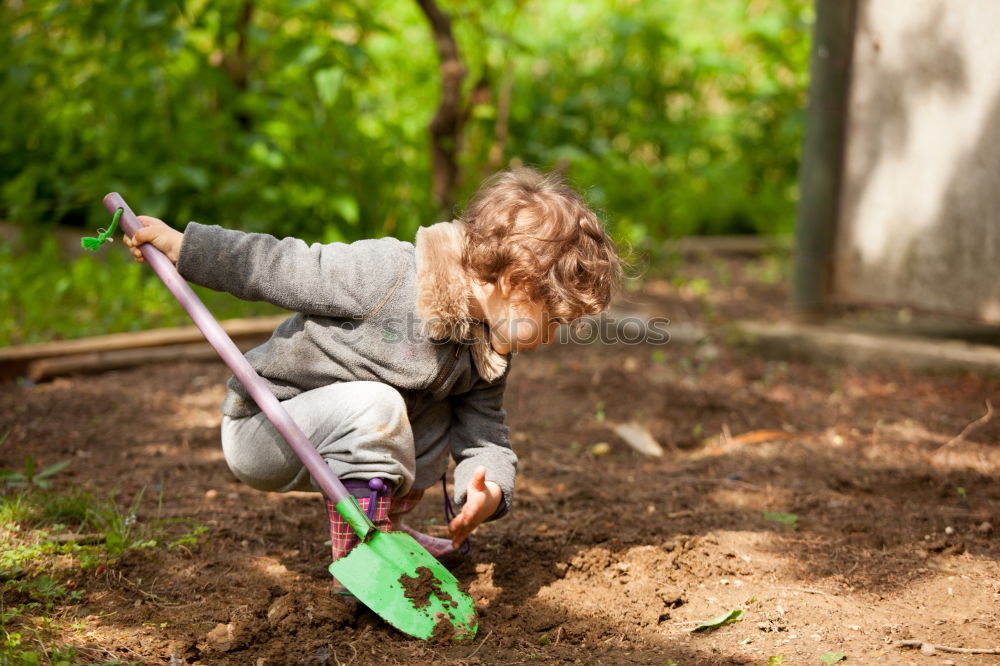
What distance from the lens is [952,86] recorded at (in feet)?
11.1

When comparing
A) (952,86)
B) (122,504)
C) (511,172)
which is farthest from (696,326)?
(122,504)

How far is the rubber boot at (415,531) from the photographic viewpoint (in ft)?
6.91

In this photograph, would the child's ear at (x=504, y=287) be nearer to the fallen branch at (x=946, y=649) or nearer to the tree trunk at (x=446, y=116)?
the fallen branch at (x=946, y=649)

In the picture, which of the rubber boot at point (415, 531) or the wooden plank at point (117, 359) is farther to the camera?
the wooden plank at point (117, 359)

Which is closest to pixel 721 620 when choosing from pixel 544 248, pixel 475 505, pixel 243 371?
pixel 475 505

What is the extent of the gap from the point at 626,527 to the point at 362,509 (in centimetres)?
74

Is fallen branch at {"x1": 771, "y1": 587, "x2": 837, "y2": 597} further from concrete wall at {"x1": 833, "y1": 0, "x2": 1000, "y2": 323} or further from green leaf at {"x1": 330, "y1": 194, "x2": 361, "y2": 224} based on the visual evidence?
green leaf at {"x1": 330, "y1": 194, "x2": 361, "y2": 224}

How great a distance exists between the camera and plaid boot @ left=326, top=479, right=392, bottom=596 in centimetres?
190

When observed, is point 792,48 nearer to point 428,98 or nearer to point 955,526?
point 428,98

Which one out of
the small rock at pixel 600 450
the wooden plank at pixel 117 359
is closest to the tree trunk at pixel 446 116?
the wooden plank at pixel 117 359

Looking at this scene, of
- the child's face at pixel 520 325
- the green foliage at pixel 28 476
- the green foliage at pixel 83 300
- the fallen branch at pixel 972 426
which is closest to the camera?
the child's face at pixel 520 325

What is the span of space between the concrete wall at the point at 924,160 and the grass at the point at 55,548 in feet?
8.97

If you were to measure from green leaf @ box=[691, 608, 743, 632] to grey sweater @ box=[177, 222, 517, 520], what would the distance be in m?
0.47

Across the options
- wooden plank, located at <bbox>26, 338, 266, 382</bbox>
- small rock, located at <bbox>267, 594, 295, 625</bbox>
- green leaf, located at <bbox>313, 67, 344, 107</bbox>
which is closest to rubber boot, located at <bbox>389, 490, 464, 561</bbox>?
small rock, located at <bbox>267, 594, 295, 625</bbox>
